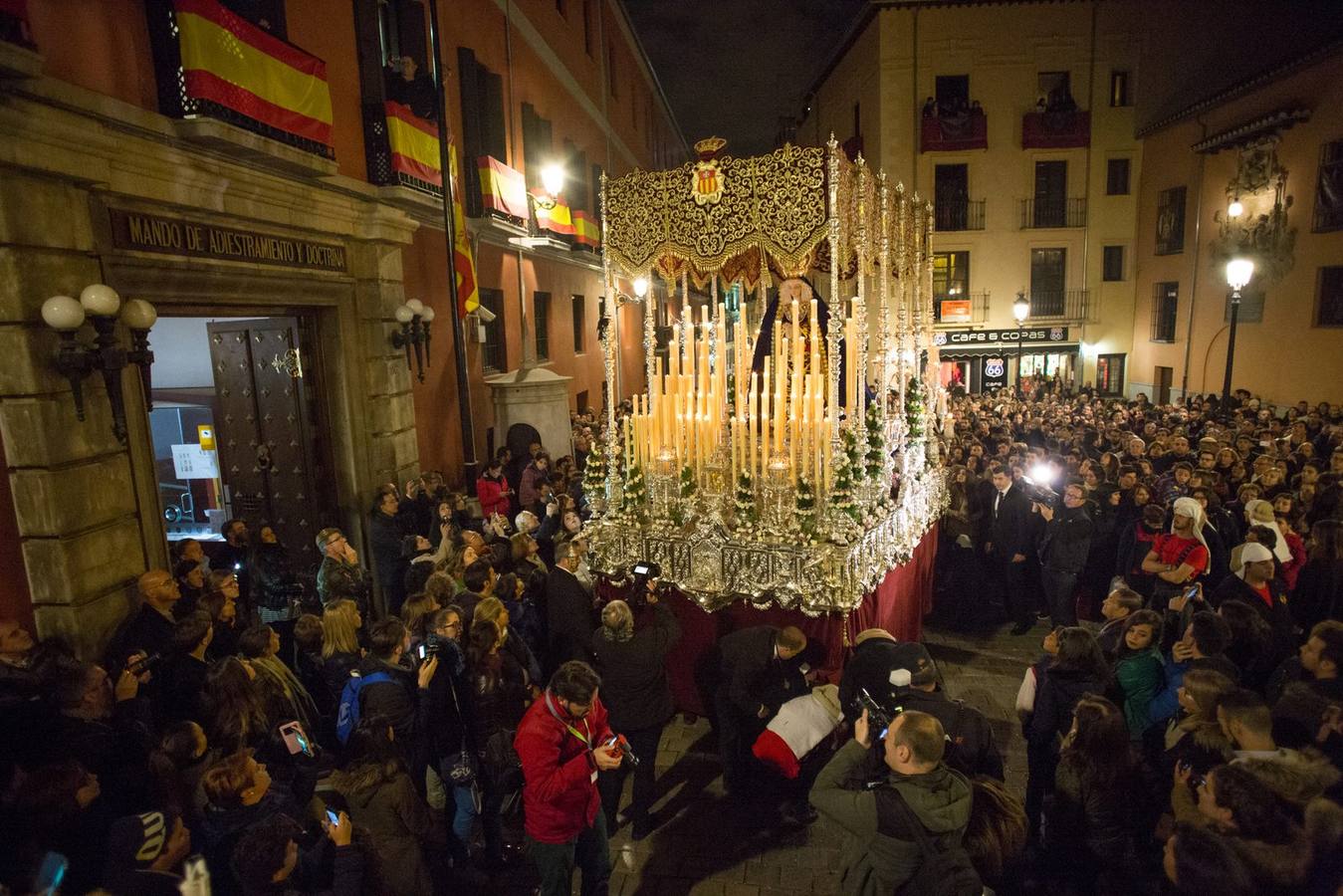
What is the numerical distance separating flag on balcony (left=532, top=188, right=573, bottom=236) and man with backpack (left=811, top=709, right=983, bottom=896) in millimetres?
13139

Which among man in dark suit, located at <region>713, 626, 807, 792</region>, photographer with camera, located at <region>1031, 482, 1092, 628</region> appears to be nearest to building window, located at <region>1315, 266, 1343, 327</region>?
photographer with camera, located at <region>1031, 482, 1092, 628</region>

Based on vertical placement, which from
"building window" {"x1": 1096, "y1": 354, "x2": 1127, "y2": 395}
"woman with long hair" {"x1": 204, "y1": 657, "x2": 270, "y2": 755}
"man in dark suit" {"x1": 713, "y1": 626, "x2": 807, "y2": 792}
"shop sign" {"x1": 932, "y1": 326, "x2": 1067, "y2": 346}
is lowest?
"man in dark suit" {"x1": 713, "y1": 626, "x2": 807, "y2": 792}

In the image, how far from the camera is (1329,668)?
3703 millimetres

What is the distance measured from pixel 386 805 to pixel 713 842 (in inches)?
90.1

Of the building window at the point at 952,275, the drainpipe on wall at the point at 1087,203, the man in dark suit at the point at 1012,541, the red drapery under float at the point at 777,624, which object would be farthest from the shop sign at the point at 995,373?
the red drapery under float at the point at 777,624

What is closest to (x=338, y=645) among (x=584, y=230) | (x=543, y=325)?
(x=543, y=325)

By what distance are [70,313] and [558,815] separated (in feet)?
14.9

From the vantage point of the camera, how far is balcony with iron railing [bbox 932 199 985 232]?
2372cm

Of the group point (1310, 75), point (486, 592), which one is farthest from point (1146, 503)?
point (1310, 75)

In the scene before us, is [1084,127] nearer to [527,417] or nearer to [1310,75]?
[1310,75]

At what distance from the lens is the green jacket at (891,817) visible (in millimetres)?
2828

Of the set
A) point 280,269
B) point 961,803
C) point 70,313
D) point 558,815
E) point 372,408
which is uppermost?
point 280,269

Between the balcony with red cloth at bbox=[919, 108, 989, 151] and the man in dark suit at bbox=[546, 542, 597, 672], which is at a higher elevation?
the balcony with red cloth at bbox=[919, 108, 989, 151]

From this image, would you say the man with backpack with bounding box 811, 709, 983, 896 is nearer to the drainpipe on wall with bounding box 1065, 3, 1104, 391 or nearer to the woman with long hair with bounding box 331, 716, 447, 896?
the woman with long hair with bounding box 331, 716, 447, 896
